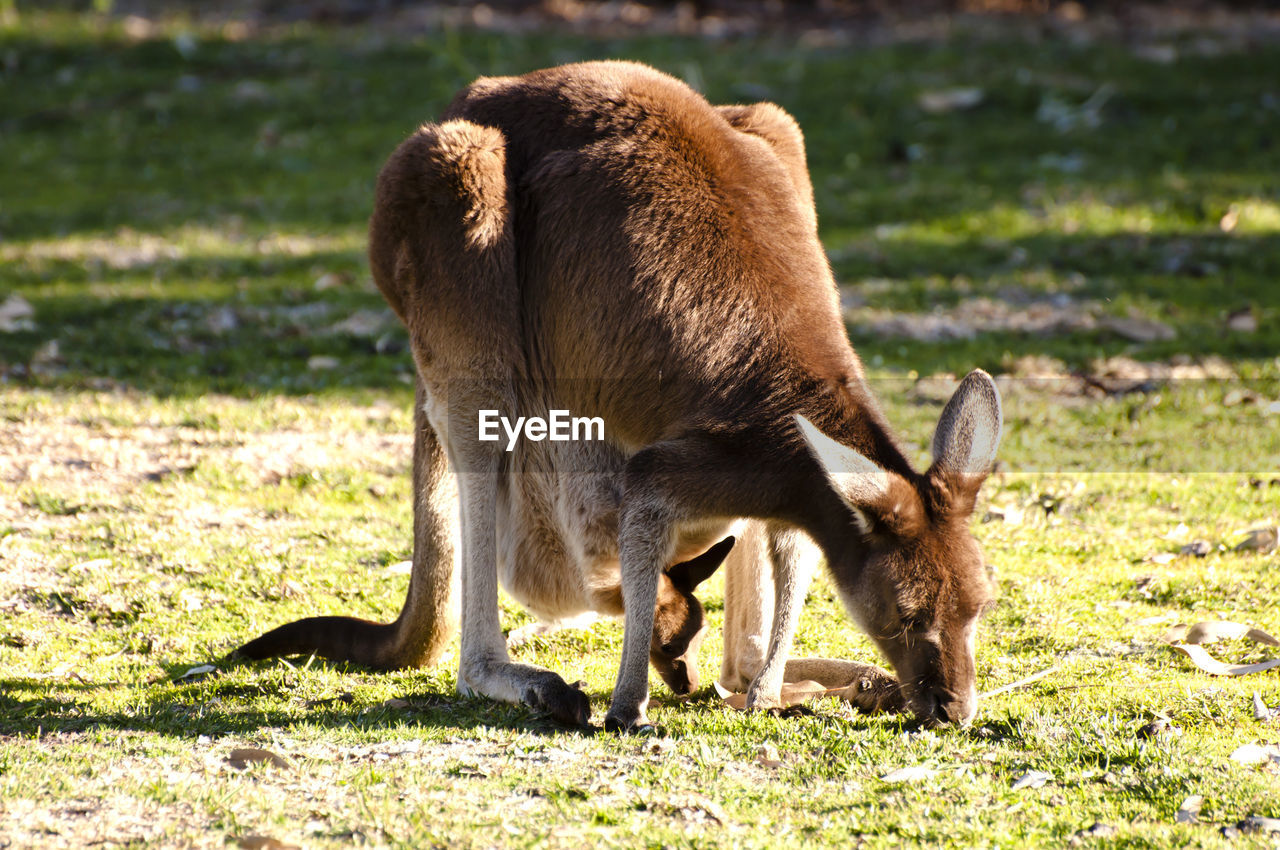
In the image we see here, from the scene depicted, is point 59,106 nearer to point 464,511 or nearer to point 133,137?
point 133,137

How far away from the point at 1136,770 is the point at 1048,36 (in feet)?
31.2

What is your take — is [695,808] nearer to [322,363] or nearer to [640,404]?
[640,404]

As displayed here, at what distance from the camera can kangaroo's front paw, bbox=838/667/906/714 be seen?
3.46m

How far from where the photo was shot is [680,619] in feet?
11.7

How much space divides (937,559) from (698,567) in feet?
2.29

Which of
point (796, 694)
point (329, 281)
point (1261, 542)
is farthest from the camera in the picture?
point (329, 281)

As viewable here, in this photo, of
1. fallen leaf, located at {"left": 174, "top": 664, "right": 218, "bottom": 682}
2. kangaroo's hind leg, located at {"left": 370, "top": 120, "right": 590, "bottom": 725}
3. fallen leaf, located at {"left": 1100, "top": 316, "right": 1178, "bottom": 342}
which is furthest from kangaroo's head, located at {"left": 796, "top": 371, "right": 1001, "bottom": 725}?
fallen leaf, located at {"left": 1100, "top": 316, "right": 1178, "bottom": 342}

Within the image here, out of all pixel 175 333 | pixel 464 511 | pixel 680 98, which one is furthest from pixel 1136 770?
pixel 175 333

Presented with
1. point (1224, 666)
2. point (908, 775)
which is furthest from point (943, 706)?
point (1224, 666)

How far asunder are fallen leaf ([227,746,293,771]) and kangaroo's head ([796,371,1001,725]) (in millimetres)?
1370

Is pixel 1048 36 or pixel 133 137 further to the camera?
pixel 1048 36

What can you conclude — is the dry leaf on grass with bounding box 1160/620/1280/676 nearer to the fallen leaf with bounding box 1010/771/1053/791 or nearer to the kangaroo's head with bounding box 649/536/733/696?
the fallen leaf with bounding box 1010/771/1053/791

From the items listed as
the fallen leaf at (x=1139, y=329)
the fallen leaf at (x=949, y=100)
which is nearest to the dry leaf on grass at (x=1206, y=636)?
the fallen leaf at (x=1139, y=329)

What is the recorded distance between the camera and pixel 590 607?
380cm
